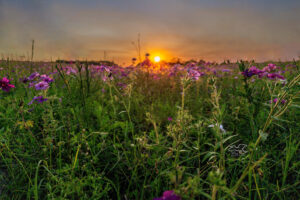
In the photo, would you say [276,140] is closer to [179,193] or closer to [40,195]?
[179,193]

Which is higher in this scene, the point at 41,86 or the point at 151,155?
the point at 41,86

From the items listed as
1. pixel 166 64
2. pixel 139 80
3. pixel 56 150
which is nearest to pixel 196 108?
pixel 139 80

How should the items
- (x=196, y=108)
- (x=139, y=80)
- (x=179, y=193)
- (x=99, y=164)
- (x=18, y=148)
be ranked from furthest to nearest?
(x=139, y=80) → (x=196, y=108) → (x=18, y=148) → (x=99, y=164) → (x=179, y=193)

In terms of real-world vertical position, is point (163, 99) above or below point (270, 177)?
above

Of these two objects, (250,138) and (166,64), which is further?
(166,64)

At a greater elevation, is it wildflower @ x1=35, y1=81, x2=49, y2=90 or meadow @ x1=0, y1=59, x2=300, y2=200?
wildflower @ x1=35, y1=81, x2=49, y2=90

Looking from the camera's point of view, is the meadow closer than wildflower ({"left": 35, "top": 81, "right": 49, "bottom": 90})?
Yes

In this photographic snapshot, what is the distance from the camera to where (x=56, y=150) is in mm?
1729

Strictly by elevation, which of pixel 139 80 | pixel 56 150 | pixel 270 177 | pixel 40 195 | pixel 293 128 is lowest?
pixel 40 195

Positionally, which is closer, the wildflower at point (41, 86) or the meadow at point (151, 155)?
the meadow at point (151, 155)

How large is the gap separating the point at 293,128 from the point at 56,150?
2268 millimetres

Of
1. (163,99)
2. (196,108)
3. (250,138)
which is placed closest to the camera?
(250,138)

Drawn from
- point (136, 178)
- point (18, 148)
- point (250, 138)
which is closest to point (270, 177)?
point (250, 138)

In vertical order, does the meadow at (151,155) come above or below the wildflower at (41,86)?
below
